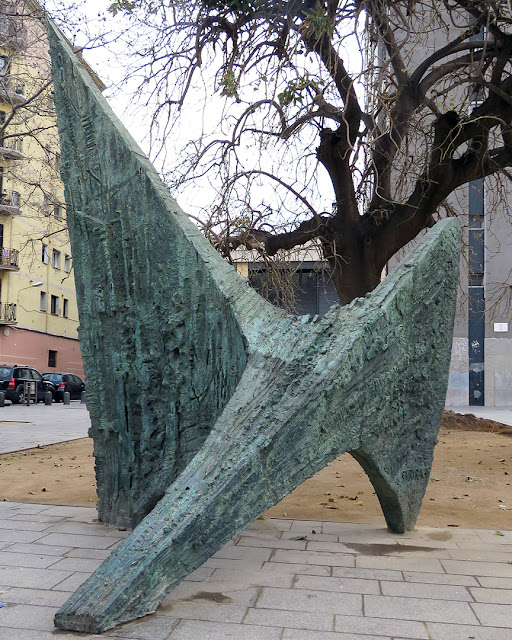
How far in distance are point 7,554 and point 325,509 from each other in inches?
109

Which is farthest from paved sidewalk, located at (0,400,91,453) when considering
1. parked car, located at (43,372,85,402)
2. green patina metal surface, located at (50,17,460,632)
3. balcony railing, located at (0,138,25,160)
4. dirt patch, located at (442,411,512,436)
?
parked car, located at (43,372,85,402)

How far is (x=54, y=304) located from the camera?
33.1 m

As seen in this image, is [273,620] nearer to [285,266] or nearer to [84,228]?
[84,228]

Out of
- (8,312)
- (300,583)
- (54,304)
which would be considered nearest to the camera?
(300,583)

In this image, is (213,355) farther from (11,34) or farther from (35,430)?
(35,430)

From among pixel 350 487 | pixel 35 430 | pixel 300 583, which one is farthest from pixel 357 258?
pixel 35 430

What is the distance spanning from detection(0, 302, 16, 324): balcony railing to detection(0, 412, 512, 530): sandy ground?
1990 cm

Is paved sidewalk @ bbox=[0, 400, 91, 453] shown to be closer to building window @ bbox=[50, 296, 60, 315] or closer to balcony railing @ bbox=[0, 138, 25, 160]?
balcony railing @ bbox=[0, 138, 25, 160]

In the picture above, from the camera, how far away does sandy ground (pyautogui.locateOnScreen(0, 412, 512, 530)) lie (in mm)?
5438

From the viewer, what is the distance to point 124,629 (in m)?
2.73

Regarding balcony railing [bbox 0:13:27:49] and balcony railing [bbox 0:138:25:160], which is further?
balcony railing [bbox 0:138:25:160]

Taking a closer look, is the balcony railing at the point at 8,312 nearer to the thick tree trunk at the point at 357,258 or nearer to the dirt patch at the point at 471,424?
the dirt patch at the point at 471,424

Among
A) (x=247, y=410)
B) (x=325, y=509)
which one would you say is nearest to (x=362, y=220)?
(x=325, y=509)

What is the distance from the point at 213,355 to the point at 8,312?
26754 mm
